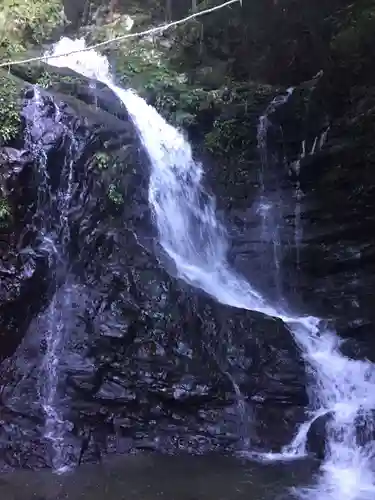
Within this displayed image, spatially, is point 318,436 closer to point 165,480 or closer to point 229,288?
point 165,480

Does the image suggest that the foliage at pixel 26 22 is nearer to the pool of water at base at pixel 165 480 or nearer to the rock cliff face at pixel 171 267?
the rock cliff face at pixel 171 267

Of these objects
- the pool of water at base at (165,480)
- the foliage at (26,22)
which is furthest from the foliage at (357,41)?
the foliage at (26,22)

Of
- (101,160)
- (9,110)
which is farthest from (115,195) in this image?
(9,110)

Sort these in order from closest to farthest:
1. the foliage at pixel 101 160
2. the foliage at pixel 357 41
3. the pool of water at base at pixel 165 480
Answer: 1. the pool of water at base at pixel 165 480
2. the foliage at pixel 357 41
3. the foliage at pixel 101 160

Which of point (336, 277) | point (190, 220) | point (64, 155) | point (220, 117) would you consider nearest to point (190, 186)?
point (190, 220)

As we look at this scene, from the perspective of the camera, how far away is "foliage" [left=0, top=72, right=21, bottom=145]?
7.91m

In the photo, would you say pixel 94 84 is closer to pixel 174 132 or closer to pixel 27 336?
pixel 174 132

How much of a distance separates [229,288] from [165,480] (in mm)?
3161

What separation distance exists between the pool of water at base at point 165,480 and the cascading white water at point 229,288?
313 millimetres

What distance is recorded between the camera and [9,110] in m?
8.14

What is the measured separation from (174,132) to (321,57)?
2541mm

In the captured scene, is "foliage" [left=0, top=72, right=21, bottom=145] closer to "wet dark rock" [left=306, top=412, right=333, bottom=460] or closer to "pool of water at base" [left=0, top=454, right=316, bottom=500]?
"pool of water at base" [left=0, top=454, right=316, bottom=500]

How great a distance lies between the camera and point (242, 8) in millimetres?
10023

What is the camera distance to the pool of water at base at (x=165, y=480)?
17.8ft
